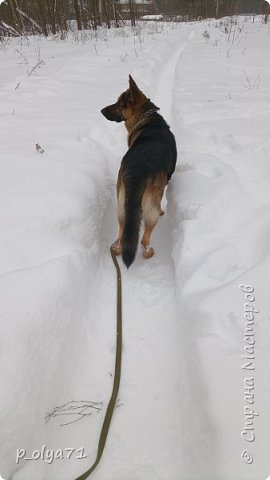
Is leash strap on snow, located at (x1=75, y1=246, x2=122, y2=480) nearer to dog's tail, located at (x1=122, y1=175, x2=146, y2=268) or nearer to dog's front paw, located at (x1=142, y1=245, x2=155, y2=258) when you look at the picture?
dog's tail, located at (x1=122, y1=175, x2=146, y2=268)

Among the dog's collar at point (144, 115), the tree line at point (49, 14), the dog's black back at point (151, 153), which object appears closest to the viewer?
the dog's black back at point (151, 153)

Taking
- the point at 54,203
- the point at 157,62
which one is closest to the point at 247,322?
the point at 54,203

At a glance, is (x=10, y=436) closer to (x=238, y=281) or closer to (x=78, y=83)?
(x=238, y=281)

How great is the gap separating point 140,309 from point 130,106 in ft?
8.39

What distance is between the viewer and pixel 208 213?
9.09 ft

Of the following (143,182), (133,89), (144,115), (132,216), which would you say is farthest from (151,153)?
(133,89)

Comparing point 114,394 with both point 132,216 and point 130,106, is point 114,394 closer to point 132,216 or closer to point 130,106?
point 132,216

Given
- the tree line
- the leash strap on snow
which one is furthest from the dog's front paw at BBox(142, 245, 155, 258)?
the tree line

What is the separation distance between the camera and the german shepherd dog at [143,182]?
2301 mm

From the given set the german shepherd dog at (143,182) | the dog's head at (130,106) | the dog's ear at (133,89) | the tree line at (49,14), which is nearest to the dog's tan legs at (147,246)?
the german shepherd dog at (143,182)

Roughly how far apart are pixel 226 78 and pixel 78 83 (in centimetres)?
317

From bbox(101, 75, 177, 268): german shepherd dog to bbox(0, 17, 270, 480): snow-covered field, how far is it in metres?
0.33

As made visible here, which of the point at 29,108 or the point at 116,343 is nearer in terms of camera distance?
the point at 116,343

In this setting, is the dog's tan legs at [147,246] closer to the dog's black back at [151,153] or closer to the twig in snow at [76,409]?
the dog's black back at [151,153]
